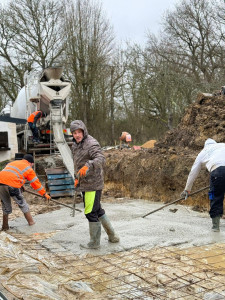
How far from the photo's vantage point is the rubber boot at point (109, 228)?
475 centimetres

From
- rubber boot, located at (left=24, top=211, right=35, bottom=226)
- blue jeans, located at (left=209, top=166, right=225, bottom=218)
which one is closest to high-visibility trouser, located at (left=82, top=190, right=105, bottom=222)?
blue jeans, located at (left=209, top=166, right=225, bottom=218)

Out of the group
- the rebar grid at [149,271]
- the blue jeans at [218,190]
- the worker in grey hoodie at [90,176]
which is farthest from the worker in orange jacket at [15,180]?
the blue jeans at [218,190]

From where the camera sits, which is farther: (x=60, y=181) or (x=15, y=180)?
(x=60, y=181)

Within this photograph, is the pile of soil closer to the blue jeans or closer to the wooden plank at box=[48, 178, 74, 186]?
the wooden plank at box=[48, 178, 74, 186]

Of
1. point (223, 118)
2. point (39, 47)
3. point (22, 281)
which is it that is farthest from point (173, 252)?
point (39, 47)

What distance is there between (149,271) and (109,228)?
1103 mm

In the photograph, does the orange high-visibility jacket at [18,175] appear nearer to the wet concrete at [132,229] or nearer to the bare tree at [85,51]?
the wet concrete at [132,229]

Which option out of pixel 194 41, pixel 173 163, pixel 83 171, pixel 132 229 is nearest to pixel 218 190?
pixel 132 229

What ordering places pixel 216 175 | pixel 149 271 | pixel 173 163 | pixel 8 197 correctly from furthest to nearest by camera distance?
pixel 173 163
pixel 8 197
pixel 216 175
pixel 149 271

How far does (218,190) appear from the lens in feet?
16.9

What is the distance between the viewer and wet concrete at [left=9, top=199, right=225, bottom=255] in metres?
4.77

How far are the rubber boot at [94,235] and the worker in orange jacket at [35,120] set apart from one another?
749cm

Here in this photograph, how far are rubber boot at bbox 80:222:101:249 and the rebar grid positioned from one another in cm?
29

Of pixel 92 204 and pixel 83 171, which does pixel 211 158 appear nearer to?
pixel 92 204
